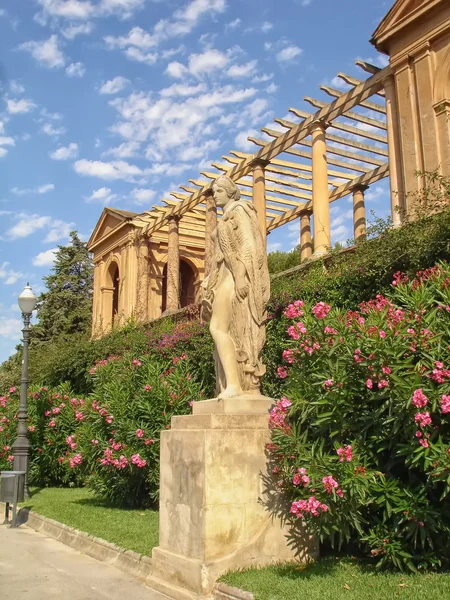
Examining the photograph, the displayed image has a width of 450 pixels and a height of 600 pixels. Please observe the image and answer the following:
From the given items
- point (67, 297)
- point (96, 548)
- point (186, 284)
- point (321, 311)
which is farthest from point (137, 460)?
point (67, 297)

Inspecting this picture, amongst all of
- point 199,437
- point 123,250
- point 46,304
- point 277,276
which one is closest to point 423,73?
point 277,276

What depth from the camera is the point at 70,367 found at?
17.3 meters

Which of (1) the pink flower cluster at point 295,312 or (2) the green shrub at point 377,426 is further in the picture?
(1) the pink flower cluster at point 295,312

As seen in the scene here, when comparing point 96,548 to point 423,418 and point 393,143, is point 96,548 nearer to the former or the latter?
point 423,418

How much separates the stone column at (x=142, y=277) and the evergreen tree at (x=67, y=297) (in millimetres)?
8362

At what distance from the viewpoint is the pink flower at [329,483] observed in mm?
4348

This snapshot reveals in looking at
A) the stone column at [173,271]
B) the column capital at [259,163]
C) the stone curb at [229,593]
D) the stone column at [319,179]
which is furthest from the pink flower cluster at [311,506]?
the stone column at [173,271]

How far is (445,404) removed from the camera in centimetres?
391

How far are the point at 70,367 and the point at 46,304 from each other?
64.6ft

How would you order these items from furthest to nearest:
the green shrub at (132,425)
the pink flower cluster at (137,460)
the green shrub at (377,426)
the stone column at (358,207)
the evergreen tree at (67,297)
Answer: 1. the evergreen tree at (67,297)
2. the stone column at (358,207)
3. the green shrub at (132,425)
4. the pink flower cluster at (137,460)
5. the green shrub at (377,426)

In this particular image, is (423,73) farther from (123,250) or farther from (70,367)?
(123,250)

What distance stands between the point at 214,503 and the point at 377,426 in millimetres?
1513

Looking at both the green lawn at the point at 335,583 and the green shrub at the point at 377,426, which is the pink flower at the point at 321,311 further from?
the green lawn at the point at 335,583

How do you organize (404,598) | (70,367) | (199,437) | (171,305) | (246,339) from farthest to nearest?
(171,305) < (70,367) < (246,339) < (199,437) < (404,598)
